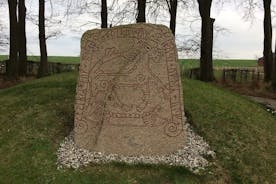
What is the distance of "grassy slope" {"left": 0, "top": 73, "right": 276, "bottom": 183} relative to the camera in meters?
8.22

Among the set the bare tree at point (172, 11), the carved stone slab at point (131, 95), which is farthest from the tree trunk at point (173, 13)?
the carved stone slab at point (131, 95)

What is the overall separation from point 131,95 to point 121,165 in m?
1.35

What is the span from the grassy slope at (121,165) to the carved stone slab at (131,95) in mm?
624

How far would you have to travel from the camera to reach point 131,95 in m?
9.03

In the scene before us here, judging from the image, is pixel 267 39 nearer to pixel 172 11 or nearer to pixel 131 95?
pixel 172 11

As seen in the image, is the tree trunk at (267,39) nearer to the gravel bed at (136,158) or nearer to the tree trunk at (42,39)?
the tree trunk at (42,39)

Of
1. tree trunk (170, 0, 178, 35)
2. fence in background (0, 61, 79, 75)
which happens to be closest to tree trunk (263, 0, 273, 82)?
tree trunk (170, 0, 178, 35)

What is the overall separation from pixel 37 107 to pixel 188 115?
11.2 feet

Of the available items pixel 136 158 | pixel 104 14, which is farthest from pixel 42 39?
pixel 136 158

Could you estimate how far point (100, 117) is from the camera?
29.9 feet

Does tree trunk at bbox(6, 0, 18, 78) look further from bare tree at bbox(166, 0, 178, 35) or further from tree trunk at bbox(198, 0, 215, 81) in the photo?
tree trunk at bbox(198, 0, 215, 81)

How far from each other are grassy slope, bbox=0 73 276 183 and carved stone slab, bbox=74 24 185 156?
624 millimetres

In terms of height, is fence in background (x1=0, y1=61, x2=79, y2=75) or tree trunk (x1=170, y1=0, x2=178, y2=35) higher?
tree trunk (x1=170, y1=0, x2=178, y2=35)

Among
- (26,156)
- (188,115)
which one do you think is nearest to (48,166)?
(26,156)
